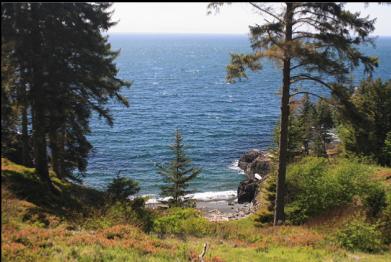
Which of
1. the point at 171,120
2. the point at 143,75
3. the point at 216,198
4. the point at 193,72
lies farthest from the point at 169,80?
the point at 216,198

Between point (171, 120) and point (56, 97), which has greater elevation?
point (56, 97)

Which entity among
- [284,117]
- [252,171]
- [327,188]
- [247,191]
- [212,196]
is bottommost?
[212,196]

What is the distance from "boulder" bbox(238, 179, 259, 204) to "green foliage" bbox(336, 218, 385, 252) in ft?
115

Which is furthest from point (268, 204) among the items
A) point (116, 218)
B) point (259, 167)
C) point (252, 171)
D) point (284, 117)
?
point (252, 171)

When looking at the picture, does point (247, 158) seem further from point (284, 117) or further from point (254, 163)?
point (284, 117)

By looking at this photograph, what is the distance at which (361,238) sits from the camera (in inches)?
704

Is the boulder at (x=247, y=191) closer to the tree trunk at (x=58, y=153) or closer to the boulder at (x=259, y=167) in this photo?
the boulder at (x=259, y=167)

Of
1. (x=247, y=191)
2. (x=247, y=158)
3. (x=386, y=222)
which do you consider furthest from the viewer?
(x=247, y=158)

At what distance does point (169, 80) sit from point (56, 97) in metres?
146

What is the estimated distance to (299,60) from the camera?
18.4m

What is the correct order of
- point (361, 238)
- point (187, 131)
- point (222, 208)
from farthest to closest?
1. point (187, 131)
2. point (222, 208)
3. point (361, 238)

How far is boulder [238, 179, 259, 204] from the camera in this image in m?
53.4

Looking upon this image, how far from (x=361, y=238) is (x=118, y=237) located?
10.0 m

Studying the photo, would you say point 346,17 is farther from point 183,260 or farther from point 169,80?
point 169,80
